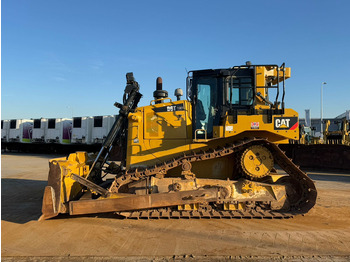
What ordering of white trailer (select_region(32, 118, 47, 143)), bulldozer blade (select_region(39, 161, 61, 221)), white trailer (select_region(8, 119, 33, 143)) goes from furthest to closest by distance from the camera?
white trailer (select_region(8, 119, 33, 143)) < white trailer (select_region(32, 118, 47, 143)) < bulldozer blade (select_region(39, 161, 61, 221))

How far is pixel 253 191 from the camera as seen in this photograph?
214 inches

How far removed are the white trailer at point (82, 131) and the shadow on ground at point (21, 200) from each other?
14.4 metres

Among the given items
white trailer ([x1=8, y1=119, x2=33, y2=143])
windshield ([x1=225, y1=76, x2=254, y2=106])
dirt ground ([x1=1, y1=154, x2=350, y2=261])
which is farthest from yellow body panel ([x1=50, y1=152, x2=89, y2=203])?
white trailer ([x1=8, y1=119, x2=33, y2=143])

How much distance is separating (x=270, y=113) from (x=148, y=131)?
2.96 metres

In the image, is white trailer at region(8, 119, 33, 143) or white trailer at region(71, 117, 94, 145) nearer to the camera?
white trailer at region(71, 117, 94, 145)

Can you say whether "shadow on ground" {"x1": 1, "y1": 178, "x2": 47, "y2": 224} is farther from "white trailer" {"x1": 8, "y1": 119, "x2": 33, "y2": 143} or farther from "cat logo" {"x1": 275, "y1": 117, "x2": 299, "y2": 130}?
"white trailer" {"x1": 8, "y1": 119, "x2": 33, "y2": 143}

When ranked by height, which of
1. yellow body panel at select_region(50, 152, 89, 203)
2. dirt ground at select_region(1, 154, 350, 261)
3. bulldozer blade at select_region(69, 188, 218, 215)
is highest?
yellow body panel at select_region(50, 152, 89, 203)

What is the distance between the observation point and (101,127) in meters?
24.3

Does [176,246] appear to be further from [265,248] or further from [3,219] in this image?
[3,219]

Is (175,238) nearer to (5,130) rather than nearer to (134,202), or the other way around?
(134,202)

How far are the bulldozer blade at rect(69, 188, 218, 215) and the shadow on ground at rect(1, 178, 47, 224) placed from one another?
1495mm

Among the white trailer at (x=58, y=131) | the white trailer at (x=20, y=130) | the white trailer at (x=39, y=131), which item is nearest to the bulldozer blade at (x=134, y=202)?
the white trailer at (x=58, y=131)

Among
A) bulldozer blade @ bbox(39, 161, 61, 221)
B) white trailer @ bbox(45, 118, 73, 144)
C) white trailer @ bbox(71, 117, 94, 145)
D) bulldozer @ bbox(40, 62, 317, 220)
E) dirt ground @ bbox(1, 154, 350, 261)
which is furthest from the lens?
white trailer @ bbox(45, 118, 73, 144)

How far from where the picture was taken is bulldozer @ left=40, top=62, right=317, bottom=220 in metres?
5.28
